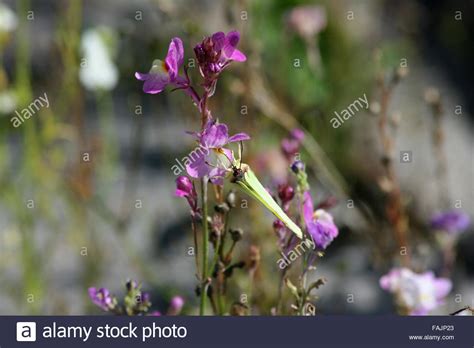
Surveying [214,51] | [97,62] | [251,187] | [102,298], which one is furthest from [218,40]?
[97,62]

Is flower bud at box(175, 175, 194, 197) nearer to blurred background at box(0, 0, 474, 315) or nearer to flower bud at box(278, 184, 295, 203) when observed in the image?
flower bud at box(278, 184, 295, 203)

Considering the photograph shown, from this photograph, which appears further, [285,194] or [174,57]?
[285,194]

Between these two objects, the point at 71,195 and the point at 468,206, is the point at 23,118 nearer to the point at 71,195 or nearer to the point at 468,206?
the point at 71,195

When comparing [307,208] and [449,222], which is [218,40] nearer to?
[307,208]

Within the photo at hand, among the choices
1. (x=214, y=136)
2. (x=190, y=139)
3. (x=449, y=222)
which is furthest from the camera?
(x=190, y=139)

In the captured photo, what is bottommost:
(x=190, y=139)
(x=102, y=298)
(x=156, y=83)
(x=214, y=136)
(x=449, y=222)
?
(x=102, y=298)

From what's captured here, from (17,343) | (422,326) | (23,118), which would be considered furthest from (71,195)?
(422,326)

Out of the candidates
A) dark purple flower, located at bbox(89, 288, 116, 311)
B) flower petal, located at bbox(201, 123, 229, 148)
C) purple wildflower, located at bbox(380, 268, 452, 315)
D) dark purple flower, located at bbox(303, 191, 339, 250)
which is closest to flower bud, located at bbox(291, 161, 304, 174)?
dark purple flower, located at bbox(303, 191, 339, 250)

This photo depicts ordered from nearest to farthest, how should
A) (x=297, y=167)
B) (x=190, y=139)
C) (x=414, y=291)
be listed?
1. (x=297, y=167)
2. (x=414, y=291)
3. (x=190, y=139)
